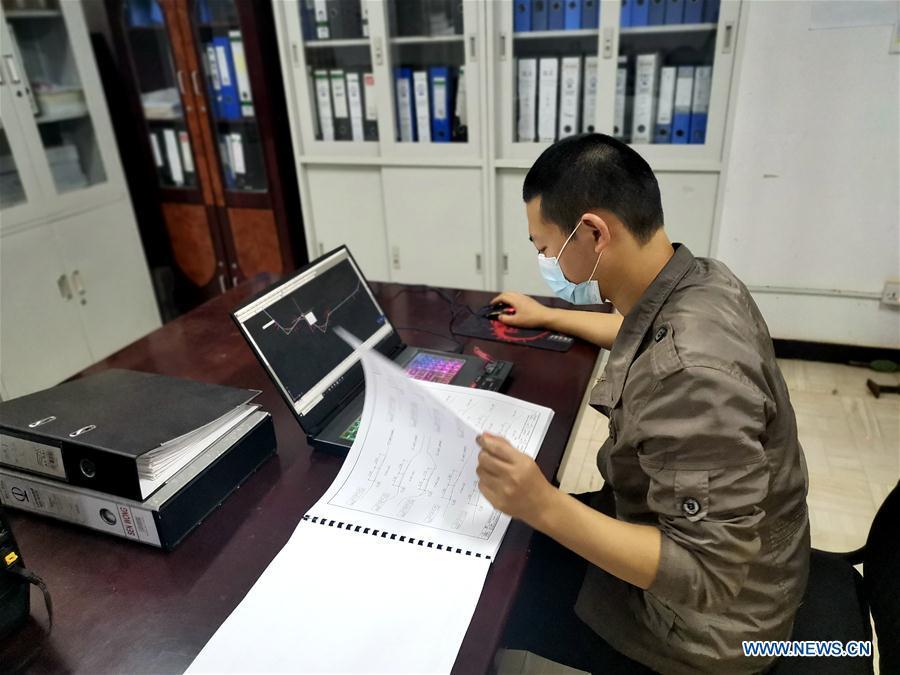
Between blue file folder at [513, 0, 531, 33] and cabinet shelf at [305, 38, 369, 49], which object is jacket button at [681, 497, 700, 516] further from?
cabinet shelf at [305, 38, 369, 49]

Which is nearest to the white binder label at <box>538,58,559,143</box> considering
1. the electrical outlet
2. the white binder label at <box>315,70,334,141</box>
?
the white binder label at <box>315,70,334,141</box>

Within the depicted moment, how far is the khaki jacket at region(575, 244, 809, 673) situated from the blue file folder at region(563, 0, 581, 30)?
1821 mm

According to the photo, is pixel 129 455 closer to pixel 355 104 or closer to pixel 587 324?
pixel 587 324

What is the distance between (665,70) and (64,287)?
8.54 feet

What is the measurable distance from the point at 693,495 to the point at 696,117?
2048 millimetres

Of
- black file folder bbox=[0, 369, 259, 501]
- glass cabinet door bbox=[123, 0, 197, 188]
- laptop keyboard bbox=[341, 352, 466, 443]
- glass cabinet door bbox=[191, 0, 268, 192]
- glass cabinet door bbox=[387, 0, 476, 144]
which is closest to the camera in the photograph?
black file folder bbox=[0, 369, 259, 501]

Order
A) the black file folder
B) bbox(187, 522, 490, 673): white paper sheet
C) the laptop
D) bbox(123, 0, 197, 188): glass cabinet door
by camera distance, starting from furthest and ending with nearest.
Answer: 1. bbox(123, 0, 197, 188): glass cabinet door
2. the laptop
3. the black file folder
4. bbox(187, 522, 490, 673): white paper sheet

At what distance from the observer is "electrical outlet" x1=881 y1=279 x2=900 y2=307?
7.98ft

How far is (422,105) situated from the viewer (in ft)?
8.54

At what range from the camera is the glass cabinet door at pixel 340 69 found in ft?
8.43

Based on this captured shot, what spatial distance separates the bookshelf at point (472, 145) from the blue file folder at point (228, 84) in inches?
10.4

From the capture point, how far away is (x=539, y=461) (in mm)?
958

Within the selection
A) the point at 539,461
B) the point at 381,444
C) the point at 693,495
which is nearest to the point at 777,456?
the point at 693,495

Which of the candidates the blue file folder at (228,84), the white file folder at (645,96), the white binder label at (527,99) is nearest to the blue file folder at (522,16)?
the white binder label at (527,99)
